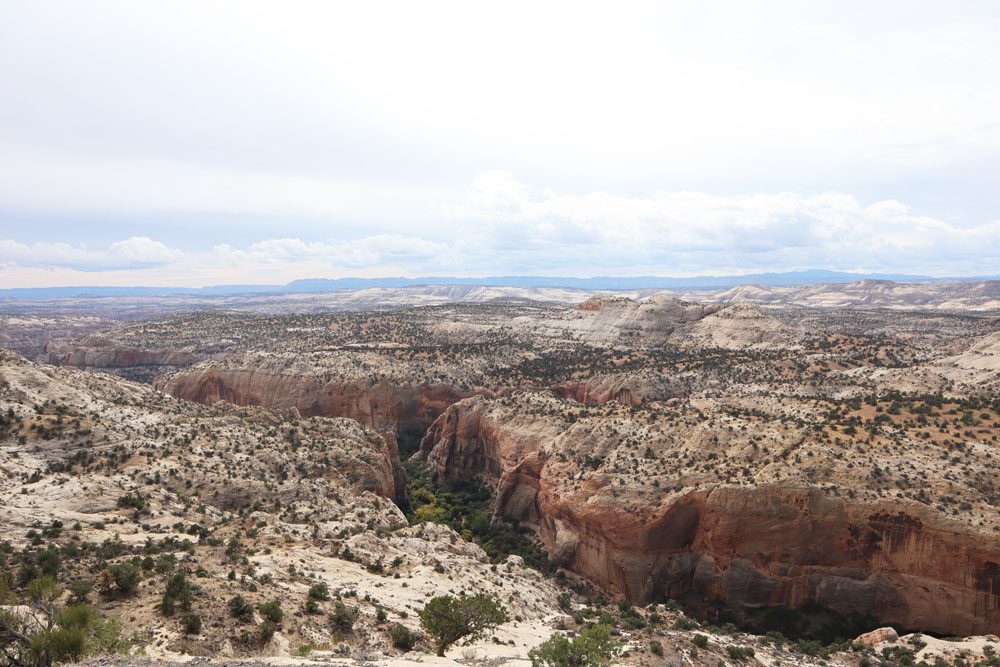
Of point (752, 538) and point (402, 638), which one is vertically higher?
point (402, 638)

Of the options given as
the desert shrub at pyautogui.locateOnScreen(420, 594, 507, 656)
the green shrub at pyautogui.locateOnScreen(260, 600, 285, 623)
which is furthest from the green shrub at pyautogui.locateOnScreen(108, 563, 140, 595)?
the desert shrub at pyautogui.locateOnScreen(420, 594, 507, 656)

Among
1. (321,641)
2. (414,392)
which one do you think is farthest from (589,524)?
(414,392)

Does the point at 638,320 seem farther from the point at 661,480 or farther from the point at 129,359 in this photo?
the point at 129,359

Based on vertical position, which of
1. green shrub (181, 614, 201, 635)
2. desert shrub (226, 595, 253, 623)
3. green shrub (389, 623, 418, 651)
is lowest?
green shrub (389, 623, 418, 651)

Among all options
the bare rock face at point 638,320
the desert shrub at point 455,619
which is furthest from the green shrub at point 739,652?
the bare rock face at point 638,320

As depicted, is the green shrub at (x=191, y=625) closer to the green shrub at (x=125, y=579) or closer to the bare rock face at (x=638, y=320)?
the green shrub at (x=125, y=579)

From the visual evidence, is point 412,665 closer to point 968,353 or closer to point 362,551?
point 362,551

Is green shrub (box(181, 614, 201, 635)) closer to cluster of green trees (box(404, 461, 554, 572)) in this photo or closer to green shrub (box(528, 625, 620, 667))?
green shrub (box(528, 625, 620, 667))

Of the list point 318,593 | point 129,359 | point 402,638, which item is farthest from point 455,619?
point 129,359
